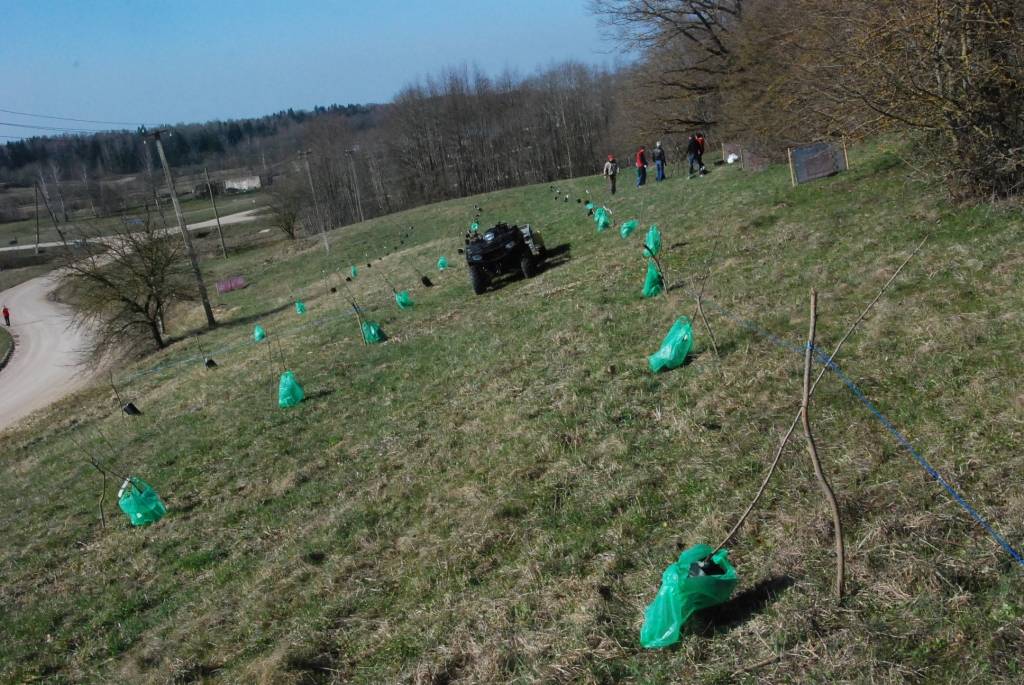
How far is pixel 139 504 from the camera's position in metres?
10.0

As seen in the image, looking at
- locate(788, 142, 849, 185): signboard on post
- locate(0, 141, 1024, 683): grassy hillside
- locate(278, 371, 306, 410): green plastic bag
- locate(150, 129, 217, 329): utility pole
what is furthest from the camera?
locate(150, 129, 217, 329): utility pole

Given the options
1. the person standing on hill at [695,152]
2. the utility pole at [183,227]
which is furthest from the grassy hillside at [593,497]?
the utility pole at [183,227]

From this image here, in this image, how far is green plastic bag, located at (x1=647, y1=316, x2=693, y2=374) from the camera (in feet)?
28.4

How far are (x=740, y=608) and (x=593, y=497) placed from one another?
2.19 meters

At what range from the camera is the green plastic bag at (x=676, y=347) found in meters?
8.66

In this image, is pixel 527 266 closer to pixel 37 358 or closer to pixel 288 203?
pixel 37 358

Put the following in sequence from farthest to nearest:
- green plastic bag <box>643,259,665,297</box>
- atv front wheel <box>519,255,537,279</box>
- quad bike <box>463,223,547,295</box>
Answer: atv front wheel <box>519,255,537,279</box>
quad bike <box>463,223,547,295</box>
green plastic bag <box>643,259,665,297</box>

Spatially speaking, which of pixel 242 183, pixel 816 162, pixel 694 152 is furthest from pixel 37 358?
pixel 242 183

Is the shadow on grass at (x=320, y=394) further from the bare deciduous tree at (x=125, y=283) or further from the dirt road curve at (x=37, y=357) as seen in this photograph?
the bare deciduous tree at (x=125, y=283)

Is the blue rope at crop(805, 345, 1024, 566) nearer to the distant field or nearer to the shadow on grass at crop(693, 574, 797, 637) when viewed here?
the shadow on grass at crop(693, 574, 797, 637)

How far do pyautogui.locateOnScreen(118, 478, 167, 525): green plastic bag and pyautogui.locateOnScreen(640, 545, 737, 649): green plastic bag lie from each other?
26.7 ft

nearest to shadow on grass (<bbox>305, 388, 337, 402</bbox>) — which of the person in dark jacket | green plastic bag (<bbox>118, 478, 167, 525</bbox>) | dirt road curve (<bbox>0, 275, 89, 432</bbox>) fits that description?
green plastic bag (<bbox>118, 478, 167, 525</bbox>)

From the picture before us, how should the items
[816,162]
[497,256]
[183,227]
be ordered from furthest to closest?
[183,227]
[497,256]
[816,162]

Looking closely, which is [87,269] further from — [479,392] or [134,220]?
[479,392]
